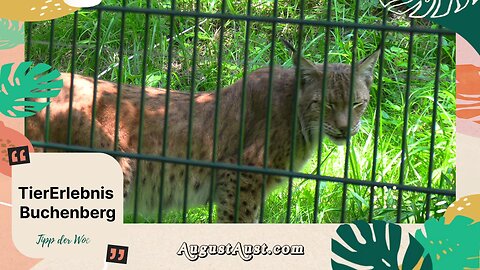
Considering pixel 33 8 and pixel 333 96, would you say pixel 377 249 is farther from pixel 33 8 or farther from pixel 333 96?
pixel 33 8

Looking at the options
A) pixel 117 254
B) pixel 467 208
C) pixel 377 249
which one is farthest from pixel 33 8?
pixel 467 208

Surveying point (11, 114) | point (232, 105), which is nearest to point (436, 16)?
point (232, 105)

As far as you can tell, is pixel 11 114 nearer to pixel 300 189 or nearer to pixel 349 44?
pixel 300 189

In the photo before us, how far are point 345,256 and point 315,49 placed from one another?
3.61 metres

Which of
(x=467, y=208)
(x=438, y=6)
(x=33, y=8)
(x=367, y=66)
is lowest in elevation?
(x=467, y=208)

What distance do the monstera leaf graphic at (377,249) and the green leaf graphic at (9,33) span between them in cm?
217

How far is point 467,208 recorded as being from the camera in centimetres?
521

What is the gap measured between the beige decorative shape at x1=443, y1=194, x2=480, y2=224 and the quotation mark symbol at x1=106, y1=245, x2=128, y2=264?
187 cm

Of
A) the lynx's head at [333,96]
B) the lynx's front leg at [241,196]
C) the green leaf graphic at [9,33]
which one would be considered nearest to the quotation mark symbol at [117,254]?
the lynx's front leg at [241,196]

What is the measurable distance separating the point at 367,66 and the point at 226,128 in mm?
1048

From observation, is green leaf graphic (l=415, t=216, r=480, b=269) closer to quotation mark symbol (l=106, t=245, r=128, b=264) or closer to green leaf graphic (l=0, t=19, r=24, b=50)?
quotation mark symbol (l=106, t=245, r=128, b=264)

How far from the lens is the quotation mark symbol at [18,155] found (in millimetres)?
5309

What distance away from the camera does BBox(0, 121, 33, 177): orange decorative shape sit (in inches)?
209

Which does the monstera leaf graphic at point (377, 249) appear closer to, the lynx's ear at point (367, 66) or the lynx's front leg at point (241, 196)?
the lynx's front leg at point (241, 196)
